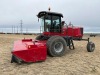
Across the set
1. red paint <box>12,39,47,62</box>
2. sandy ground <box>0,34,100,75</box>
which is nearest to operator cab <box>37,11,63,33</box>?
sandy ground <box>0,34,100,75</box>

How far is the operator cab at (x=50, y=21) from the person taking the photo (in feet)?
47.4

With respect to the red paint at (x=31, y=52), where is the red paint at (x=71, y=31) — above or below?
above

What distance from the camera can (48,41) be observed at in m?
13.0

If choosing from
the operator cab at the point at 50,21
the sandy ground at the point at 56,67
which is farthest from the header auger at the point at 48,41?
the sandy ground at the point at 56,67

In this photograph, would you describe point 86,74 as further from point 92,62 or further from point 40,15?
point 40,15

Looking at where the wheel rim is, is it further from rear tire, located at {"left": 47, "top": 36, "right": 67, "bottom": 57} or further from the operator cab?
the operator cab

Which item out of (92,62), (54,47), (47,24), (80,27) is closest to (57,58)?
(54,47)

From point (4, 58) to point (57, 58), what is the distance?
9.32ft

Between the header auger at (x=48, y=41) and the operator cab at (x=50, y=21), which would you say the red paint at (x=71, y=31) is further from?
the operator cab at (x=50, y=21)

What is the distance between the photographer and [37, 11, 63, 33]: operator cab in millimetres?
14452

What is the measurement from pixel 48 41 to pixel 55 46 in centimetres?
65

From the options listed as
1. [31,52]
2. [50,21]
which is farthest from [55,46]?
[31,52]

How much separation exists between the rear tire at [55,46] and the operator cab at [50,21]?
138 cm

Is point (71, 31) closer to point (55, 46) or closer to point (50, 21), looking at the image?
point (50, 21)
